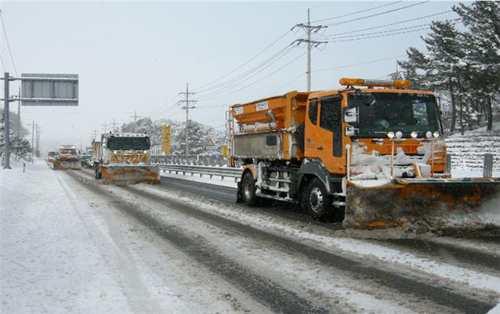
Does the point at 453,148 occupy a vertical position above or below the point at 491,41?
below

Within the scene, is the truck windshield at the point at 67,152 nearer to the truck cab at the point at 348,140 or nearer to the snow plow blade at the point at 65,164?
the snow plow blade at the point at 65,164

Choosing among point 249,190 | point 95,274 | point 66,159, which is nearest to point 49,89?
point 66,159

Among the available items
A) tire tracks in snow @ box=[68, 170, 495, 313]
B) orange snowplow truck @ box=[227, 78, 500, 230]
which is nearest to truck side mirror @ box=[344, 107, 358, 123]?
orange snowplow truck @ box=[227, 78, 500, 230]

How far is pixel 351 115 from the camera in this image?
7387mm

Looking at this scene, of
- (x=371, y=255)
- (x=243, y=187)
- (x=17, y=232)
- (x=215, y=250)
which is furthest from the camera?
(x=243, y=187)

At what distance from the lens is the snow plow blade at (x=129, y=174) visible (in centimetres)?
1992

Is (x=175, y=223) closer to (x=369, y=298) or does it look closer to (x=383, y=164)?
(x=383, y=164)

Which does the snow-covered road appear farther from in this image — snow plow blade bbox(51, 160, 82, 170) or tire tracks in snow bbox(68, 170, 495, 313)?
snow plow blade bbox(51, 160, 82, 170)

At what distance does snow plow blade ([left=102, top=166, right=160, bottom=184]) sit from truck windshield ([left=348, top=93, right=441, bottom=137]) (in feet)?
46.7

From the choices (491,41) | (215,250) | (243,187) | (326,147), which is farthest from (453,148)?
(215,250)

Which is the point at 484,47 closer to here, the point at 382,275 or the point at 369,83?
the point at 369,83

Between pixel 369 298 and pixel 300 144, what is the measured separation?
18.3 feet

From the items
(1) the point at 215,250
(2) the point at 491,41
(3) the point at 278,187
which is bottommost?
(1) the point at 215,250

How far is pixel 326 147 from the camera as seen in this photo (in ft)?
26.9
